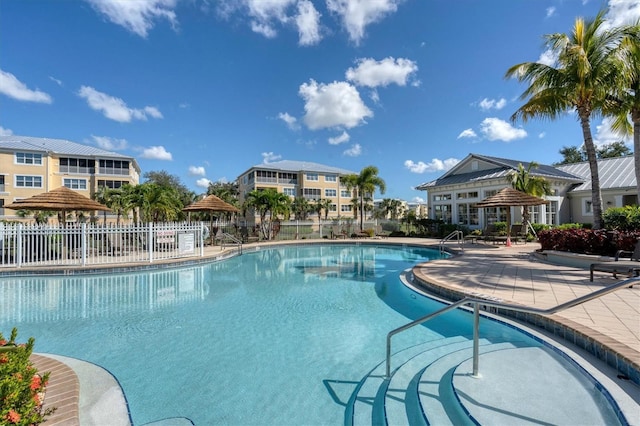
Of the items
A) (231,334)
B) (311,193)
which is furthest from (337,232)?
(231,334)

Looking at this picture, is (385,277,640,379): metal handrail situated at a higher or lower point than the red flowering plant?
higher

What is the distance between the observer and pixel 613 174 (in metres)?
20.8

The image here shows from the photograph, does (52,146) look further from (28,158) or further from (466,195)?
(466,195)

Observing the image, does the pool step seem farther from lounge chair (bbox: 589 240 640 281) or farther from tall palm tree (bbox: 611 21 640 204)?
tall palm tree (bbox: 611 21 640 204)

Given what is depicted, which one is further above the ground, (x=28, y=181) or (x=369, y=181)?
(x=28, y=181)

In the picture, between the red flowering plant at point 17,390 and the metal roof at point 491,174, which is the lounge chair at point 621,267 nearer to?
the red flowering plant at point 17,390

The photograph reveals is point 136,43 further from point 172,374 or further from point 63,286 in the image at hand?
point 172,374

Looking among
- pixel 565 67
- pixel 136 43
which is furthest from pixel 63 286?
pixel 565 67

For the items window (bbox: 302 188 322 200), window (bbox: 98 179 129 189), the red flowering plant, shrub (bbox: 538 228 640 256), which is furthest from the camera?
window (bbox: 302 188 322 200)

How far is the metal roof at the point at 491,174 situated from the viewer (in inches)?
826

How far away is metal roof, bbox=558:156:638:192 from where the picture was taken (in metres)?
19.3

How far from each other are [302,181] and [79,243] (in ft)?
104

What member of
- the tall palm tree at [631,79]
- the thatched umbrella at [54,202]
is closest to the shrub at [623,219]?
the tall palm tree at [631,79]

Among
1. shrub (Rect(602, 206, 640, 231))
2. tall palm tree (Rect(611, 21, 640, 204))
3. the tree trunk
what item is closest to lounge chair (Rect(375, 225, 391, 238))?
shrub (Rect(602, 206, 640, 231))
